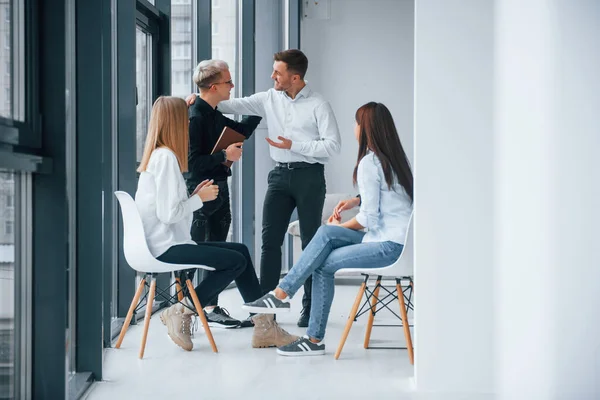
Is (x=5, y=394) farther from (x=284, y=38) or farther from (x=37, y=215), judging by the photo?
(x=284, y=38)

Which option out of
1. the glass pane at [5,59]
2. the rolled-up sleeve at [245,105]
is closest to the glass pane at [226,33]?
the rolled-up sleeve at [245,105]

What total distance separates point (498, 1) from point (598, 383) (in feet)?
4.65

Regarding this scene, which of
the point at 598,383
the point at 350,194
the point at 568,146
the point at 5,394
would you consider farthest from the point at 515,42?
the point at 350,194

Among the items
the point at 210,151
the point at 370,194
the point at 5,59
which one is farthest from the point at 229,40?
the point at 5,59

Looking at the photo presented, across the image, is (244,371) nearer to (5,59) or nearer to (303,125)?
(303,125)

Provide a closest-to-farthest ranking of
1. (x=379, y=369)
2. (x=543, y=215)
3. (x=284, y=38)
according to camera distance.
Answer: (x=543, y=215) < (x=379, y=369) < (x=284, y=38)

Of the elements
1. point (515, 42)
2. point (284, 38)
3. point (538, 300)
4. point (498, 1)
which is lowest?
point (538, 300)

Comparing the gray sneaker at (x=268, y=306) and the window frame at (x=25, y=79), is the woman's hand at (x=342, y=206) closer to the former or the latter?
the gray sneaker at (x=268, y=306)

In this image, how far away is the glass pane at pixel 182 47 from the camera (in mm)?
4930

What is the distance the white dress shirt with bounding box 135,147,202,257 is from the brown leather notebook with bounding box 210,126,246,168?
52 cm

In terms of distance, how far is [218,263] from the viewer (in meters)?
Answer: 3.44

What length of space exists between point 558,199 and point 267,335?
1.84m

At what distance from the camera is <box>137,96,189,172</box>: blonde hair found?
340cm

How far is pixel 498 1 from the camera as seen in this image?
8.81ft
